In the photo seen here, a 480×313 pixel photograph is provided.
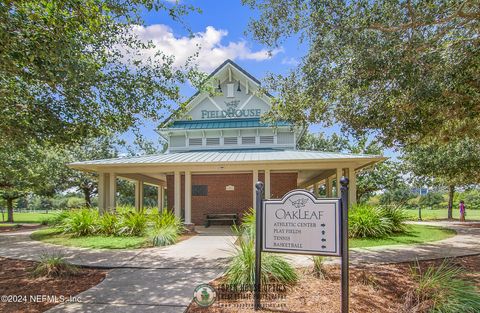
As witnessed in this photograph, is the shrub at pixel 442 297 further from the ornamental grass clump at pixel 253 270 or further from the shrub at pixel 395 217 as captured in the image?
the shrub at pixel 395 217

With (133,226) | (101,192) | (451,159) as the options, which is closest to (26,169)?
(101,192)

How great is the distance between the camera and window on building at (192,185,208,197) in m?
18.0

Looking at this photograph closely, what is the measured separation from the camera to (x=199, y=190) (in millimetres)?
18031

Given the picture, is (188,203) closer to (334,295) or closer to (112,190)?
(112,190)

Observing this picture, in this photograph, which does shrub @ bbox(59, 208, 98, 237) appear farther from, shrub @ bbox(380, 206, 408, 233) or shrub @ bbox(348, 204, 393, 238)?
shrub @ bbox(380, 206, 408, 233)

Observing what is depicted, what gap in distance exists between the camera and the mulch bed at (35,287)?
4.82m

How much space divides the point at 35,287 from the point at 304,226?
15.6 feet

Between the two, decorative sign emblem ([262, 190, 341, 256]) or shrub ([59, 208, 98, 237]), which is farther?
shrub ([59, 208, 98, 237])

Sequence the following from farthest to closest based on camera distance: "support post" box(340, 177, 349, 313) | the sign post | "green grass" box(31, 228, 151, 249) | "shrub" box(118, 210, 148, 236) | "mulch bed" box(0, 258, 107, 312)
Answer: "shrub" box(118, 210, 148, 236)
"green grass" box(31, 228, 151, 249)
"mulch bed" box(0, 258, 107, 312)
the sign post
"support post" box(340, 177, 349, 313)

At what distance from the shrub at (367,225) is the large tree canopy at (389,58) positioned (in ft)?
12.8

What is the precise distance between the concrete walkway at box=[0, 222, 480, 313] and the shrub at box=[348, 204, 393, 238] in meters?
1.70

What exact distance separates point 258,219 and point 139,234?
26.9ft

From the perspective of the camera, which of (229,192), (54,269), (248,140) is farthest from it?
(248,140)

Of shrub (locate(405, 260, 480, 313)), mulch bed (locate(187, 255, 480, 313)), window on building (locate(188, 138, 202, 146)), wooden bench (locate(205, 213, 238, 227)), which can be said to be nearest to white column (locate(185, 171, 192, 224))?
wooden bench (locate(205, 213, 238, 227))
